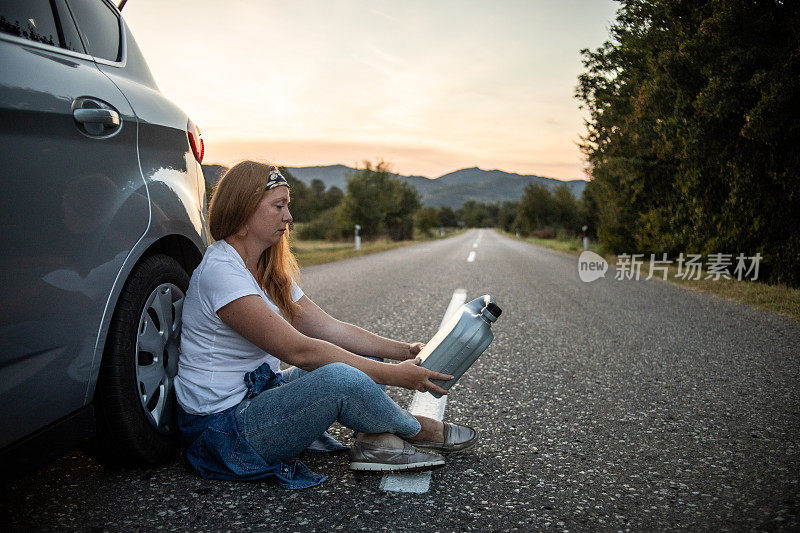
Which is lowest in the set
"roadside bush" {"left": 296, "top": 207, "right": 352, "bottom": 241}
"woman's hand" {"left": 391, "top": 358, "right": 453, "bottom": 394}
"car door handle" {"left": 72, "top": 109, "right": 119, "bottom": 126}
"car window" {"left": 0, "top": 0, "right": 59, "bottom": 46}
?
"roadside bush" {"left": 296, "top": 207, "right": 352, "bottom": 241}

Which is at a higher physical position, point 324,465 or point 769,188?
point 769,188

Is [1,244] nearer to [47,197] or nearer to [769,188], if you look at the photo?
[47,197]

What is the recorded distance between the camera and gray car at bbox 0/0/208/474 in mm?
1654

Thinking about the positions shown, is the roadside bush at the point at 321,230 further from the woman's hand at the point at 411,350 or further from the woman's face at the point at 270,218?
the woman's face at the point at 270,218

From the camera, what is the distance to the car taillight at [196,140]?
2.90 m

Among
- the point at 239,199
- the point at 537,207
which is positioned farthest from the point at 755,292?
the point at 537,207

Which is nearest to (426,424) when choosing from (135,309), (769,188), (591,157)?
(135,309)

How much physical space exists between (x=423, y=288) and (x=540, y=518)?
7208mm

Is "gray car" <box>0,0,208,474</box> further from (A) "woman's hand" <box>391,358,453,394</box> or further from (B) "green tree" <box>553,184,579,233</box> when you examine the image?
(B) "green tree" <box>553,184,579,233</box>

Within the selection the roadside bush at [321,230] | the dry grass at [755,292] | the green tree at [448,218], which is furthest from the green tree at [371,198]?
the green tree at [448,218]

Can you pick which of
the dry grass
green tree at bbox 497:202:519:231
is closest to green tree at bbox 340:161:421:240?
the dry grass

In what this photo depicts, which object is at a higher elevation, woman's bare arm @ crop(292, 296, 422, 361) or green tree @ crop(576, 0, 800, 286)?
green tree @ crop(576, 0, 800, 286)

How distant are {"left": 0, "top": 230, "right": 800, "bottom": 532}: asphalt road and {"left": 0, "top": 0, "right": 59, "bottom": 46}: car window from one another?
5.66 ft

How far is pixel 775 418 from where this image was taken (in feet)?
10.2
